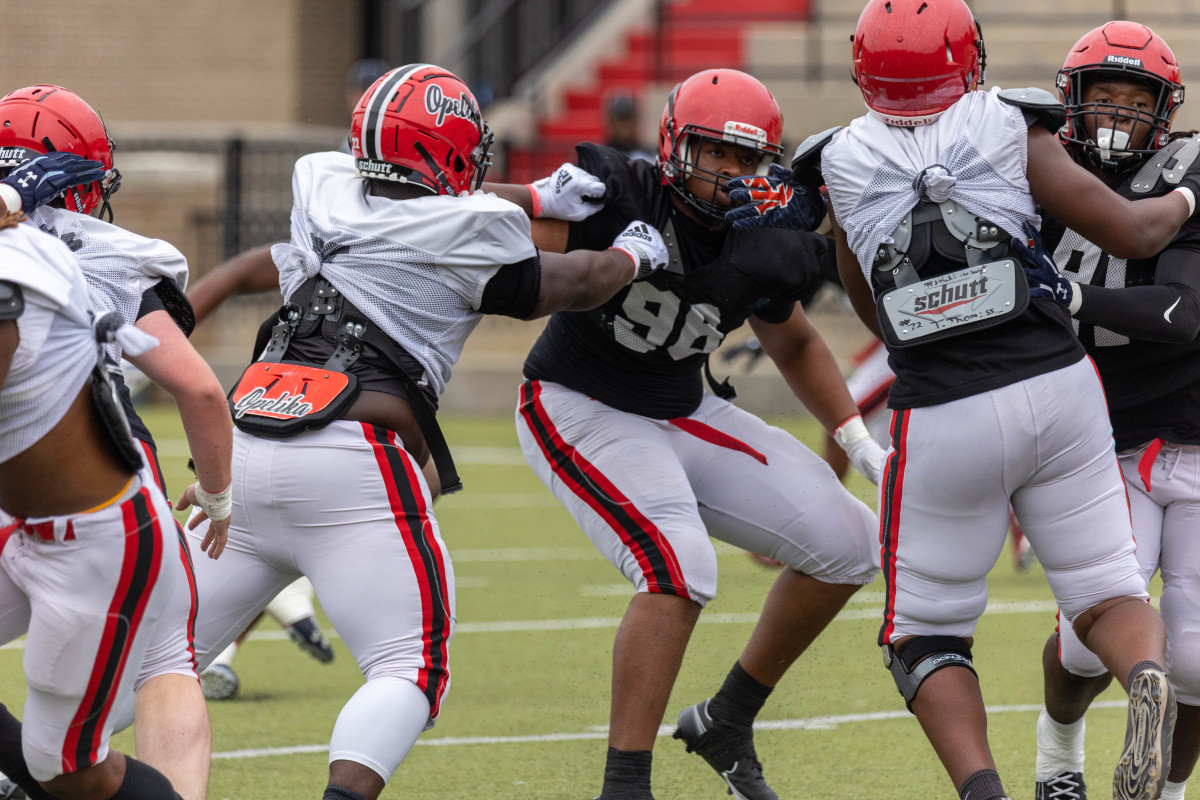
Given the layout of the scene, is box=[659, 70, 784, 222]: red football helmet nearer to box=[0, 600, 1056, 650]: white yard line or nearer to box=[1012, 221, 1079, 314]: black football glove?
box=[1012, 221, 1079, 314]: black football glove

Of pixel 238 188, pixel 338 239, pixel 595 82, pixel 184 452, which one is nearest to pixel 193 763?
pixel 338 239

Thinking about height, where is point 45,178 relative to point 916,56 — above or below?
below

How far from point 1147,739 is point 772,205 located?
1.54m

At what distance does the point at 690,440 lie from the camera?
4254mm

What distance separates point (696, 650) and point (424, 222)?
9.81ft

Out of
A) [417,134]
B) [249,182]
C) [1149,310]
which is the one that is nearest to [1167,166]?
[1149,310]

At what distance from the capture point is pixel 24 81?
18.9m

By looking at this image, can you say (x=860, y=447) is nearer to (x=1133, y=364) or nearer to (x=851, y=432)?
(x=851, y=432)

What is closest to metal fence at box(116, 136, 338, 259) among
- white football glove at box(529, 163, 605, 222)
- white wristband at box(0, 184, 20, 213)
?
white football glove at box(529, 163, 605, 222)

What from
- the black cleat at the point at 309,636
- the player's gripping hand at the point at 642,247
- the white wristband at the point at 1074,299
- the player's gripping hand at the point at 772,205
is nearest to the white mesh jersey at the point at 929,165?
the white wristband at the point at 1074,299

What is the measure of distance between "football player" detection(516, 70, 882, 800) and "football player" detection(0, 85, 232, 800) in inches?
40.5

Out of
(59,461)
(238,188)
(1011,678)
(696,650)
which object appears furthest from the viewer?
(238,188)

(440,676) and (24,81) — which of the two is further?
(24,81)

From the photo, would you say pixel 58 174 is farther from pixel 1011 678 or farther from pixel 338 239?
pixel 1011 678
